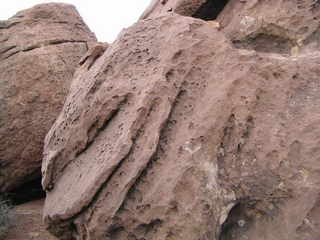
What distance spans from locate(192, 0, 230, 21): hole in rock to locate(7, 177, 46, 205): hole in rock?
3.62m

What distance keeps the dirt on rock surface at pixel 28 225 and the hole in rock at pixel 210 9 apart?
3.26m

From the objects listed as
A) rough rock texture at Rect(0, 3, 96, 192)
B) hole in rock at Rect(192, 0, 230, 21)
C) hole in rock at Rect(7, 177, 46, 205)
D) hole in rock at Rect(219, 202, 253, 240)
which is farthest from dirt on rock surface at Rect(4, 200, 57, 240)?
hole in rock at Rect(192, 0, 230, 21)

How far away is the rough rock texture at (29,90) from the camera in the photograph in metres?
6.34

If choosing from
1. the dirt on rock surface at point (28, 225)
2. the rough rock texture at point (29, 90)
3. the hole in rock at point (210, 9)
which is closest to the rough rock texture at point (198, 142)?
the hole in rock at point (210, 9)

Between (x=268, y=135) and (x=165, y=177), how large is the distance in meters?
0.87

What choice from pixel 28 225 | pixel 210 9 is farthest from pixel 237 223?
pixel 28 225

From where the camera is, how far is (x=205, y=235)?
310cm

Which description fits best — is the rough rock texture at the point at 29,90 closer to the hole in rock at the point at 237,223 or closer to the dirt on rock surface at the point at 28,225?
the dirt on rock surface at the point at 28,225

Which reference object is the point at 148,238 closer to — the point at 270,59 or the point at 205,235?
the point at 205,235

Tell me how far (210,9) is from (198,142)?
217cm

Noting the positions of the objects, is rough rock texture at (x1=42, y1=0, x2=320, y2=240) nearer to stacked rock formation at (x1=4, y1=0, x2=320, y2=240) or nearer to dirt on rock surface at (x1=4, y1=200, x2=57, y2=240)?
stacked rock formation at (x1=4, y1=0, x2=320, y2=240)

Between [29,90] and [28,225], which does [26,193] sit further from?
[29,90]

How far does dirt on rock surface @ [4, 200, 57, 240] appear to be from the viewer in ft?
18.2

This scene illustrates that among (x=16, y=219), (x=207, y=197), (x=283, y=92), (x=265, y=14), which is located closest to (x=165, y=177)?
(x=207, y=197)
